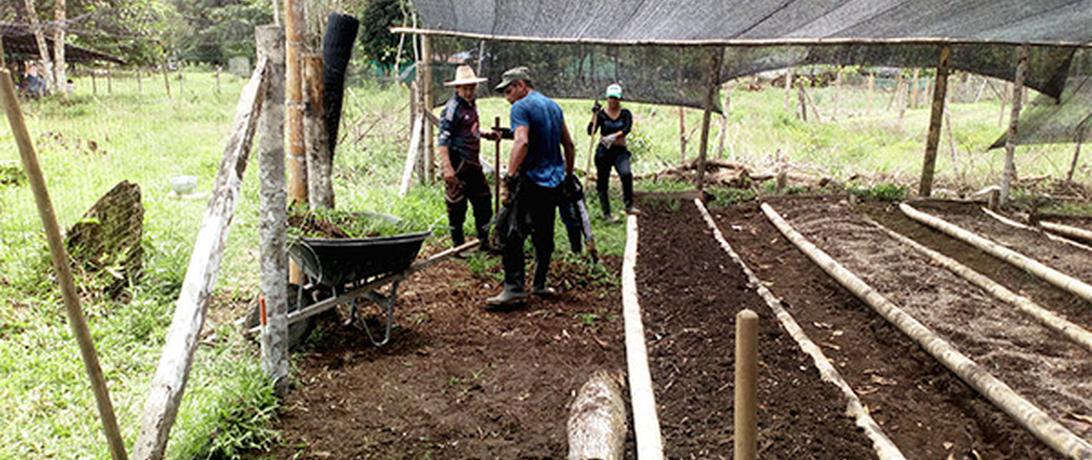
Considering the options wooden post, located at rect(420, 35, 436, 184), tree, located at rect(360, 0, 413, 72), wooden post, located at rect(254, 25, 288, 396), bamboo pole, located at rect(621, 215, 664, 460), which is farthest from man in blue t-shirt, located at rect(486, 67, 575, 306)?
tree, located at rect(360, 0, 413, 72)

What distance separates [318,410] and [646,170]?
8.94 metres

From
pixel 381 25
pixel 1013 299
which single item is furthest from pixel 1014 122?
pixel 381 25

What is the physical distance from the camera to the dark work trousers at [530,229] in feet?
17.4

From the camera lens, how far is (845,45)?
27.8ft

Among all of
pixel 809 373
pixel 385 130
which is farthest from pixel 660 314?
pixel 385 130

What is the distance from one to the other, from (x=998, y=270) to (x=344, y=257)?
560 cm

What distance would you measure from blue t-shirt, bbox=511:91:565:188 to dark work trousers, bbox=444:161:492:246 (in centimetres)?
121

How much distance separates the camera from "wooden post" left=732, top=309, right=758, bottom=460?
61.5 inches

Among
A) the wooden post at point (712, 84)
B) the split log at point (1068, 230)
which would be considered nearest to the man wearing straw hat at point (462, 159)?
the wooden post at point (712, 84)

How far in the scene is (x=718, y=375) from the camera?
3963 mm

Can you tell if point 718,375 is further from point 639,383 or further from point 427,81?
point 427,81

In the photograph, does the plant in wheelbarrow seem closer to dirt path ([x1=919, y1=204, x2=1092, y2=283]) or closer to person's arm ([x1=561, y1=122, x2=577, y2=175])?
person's arm ([x1=561, y1=122, x2=577, y2=175])

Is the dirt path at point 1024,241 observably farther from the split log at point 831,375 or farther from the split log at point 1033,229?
the split log at point 831,375

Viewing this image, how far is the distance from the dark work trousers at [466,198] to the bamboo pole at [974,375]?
3.10 meters
